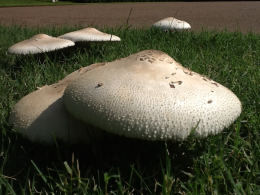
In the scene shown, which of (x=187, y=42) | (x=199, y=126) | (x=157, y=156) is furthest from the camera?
(x=187, y=42)

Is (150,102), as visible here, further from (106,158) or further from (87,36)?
(87,36)

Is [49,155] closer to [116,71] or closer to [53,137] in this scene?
[53,137]

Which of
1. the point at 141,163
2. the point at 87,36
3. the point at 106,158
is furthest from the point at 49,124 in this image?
the point at 87,36

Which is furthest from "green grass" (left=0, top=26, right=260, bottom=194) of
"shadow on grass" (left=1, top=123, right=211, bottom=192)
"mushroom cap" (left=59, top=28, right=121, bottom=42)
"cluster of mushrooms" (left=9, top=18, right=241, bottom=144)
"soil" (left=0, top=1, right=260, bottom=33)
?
"soil" (left=0, top=1, right=260, bottom=33)

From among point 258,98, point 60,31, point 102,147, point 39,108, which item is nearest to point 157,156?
point 102,147

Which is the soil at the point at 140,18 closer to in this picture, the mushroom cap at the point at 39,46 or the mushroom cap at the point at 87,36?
the mushroom cap at the point at 87,36

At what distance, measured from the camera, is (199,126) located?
1536 millimetres

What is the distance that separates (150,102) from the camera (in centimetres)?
153

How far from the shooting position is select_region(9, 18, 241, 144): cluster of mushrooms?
1.50m

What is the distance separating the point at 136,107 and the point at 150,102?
0.07 meters

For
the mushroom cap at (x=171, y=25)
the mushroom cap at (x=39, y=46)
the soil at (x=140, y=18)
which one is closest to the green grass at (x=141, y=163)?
the mushroom cap at (x=39, y=46)

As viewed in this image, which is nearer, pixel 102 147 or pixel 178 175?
pixel 178 175

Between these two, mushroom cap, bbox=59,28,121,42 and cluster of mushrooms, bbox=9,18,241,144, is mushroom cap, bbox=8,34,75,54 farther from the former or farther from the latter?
cluster of mushrooms, bbox=9,18,241,144

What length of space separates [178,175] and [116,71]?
617 millimetres
